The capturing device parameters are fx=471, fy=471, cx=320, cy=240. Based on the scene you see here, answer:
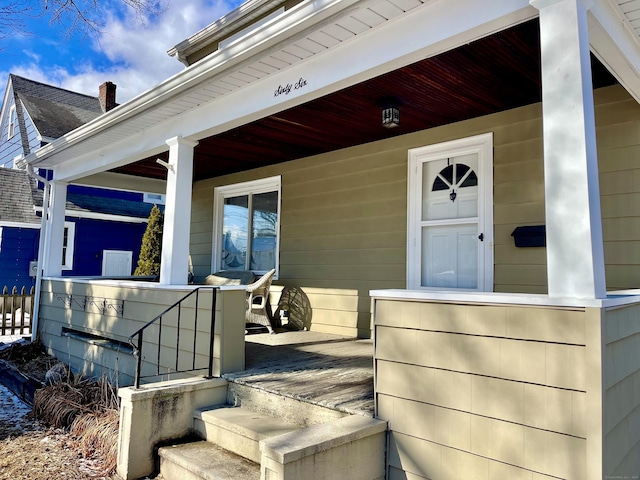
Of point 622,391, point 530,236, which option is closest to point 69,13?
point 530,236

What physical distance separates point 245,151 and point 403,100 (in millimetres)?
2424

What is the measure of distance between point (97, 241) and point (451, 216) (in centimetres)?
1061

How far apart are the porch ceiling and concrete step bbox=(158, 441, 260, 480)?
2767mm

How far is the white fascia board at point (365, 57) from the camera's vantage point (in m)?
2.53

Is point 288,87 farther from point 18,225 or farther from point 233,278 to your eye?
point 18,225

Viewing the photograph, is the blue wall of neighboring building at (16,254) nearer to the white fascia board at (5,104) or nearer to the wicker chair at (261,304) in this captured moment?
the white fascia board at (5,104)

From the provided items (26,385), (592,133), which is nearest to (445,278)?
(592,133)

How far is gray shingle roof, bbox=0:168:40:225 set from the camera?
37.7 ft

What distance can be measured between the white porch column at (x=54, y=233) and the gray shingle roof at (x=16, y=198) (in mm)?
5558

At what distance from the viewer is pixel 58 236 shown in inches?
273

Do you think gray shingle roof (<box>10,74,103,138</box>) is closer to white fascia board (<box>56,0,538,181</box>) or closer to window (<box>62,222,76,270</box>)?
window (<box>62,222,76,270</box>)

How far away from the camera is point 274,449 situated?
2.12 m

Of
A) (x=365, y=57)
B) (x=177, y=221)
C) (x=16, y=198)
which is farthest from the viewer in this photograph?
(x=16, y=198)

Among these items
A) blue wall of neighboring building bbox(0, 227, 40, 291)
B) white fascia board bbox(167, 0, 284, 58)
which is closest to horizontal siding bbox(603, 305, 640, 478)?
white fascia board bbox(167, 0, 284, 58)
